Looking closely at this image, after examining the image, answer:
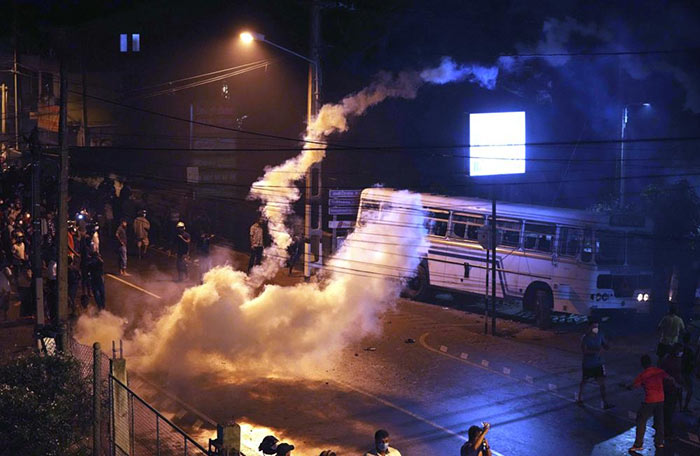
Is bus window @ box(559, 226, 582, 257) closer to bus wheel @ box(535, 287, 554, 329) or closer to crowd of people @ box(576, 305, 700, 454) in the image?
bus wheel @ box(535, 287, 554, 329)

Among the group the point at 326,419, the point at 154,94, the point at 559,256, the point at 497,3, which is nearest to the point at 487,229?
the point at 559,256

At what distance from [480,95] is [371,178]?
6131mm

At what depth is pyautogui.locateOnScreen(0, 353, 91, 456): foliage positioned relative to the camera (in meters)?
8.22

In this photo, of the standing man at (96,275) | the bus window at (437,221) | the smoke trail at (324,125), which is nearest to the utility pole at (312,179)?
the smoke trail at (324,125)

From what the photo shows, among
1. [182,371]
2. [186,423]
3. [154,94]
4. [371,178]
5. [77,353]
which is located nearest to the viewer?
[186,423]

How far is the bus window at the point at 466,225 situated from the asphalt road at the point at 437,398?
3158 mm

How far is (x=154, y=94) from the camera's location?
3828 centimetres

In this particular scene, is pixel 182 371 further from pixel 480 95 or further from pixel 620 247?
pixel 480 95

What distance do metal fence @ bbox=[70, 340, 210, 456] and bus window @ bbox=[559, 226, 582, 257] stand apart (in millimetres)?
11299

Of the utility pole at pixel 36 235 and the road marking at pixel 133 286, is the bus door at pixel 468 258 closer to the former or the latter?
the road marking at pixel 133 286

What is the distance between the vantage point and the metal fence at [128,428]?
9488 mm

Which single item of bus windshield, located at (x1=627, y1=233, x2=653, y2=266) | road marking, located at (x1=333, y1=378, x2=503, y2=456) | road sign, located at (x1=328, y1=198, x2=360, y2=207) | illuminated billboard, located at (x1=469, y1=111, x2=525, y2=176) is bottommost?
road marking, located at (x1=333, y1=378, x2=503, y2=456)

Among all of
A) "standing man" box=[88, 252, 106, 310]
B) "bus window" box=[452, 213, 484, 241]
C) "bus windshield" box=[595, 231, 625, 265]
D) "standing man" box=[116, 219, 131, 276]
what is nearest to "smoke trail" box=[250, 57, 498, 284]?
"bus window" box=[452, 213, 484, 241]

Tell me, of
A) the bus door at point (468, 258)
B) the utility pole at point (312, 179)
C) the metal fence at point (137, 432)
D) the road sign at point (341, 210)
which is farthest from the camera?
the road sign at point (341, 210)
